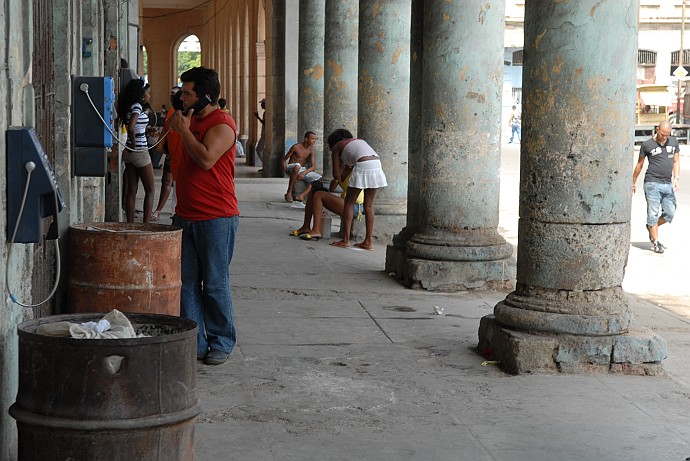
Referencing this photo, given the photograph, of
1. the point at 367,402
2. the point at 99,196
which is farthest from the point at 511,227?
the point at 367,402

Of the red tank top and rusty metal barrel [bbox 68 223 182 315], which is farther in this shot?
the red tank top

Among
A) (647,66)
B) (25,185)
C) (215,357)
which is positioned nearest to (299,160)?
(215,357)

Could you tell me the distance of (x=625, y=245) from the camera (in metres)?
6.34

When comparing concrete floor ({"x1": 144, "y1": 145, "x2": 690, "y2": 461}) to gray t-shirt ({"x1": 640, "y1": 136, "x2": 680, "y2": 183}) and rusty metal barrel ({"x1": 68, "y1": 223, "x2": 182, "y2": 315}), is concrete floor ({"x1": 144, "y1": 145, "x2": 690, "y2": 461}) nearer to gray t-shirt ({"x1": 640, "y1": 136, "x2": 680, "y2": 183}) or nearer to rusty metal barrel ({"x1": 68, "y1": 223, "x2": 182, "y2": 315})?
rusty metal barrel ({"x1": 68, "y1": 223, "x2": 182, "y2": 315})

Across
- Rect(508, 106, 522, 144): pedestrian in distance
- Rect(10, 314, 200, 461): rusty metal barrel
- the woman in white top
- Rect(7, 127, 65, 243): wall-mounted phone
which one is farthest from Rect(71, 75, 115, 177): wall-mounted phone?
Rect(508, 106, 522, 144): pedestrian in distance

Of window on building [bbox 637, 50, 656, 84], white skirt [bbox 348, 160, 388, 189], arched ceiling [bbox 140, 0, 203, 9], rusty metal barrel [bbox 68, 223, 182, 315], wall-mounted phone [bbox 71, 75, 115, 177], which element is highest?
arched ceiling [bbox 140, 0, 203, 9]

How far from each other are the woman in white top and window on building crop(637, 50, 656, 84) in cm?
4648

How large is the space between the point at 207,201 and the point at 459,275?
3567mm

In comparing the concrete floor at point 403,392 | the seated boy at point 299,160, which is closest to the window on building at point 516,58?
the seated boy at point 299,160

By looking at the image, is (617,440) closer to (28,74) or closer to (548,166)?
(548,166)

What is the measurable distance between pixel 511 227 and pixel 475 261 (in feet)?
20.5

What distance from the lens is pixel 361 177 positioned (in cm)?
1147

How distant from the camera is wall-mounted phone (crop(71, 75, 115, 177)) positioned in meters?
6.15

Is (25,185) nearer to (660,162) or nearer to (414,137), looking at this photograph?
(414,137)
